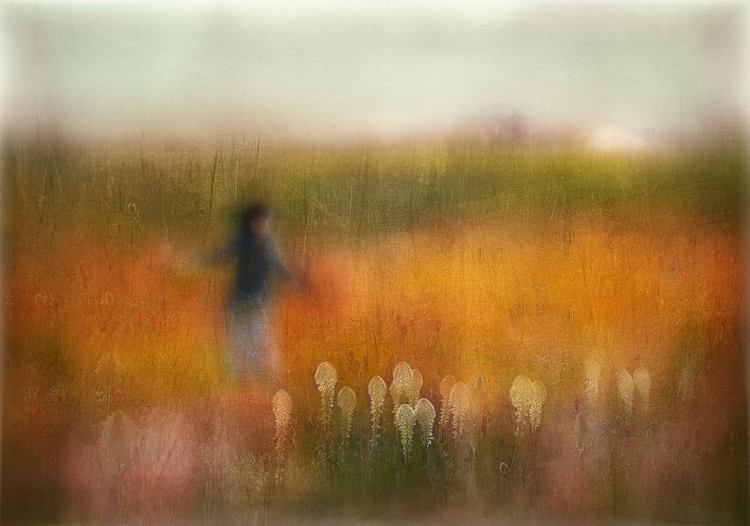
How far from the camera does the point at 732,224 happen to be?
2641mm

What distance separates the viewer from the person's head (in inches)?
103

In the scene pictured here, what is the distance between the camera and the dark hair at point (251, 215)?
103 inches

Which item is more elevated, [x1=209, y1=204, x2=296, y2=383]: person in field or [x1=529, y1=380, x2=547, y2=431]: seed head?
[x1=209, y1=204, x2=296, y2=383]: person in field

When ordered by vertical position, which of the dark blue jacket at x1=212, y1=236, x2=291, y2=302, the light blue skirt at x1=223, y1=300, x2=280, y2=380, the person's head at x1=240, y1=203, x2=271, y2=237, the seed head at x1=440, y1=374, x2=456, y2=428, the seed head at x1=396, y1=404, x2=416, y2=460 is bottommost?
the seed head at x1=396, y1=404, x2=416, y2=460

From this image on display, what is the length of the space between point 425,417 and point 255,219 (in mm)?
1044

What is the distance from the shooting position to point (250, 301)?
2629 mm

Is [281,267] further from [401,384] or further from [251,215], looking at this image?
[401,384]

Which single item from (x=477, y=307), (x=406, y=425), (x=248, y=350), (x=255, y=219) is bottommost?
(x=406, y=425)

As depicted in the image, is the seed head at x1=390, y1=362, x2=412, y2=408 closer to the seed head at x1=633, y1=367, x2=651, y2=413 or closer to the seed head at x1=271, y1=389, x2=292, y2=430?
the seed head at x1=271, y1=389, x2=292, y2=430

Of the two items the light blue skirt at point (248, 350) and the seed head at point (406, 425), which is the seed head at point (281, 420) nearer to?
the light blue skirt at point (248, 350)

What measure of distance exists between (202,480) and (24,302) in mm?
999

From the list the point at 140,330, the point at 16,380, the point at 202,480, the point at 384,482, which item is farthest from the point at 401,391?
the point at 16,380

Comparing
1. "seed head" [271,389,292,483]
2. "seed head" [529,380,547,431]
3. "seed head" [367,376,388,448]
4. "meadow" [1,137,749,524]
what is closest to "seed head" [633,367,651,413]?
"meadow" [1,137,749,524]

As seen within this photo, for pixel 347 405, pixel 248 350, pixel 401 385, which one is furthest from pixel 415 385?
pixel 248 350
